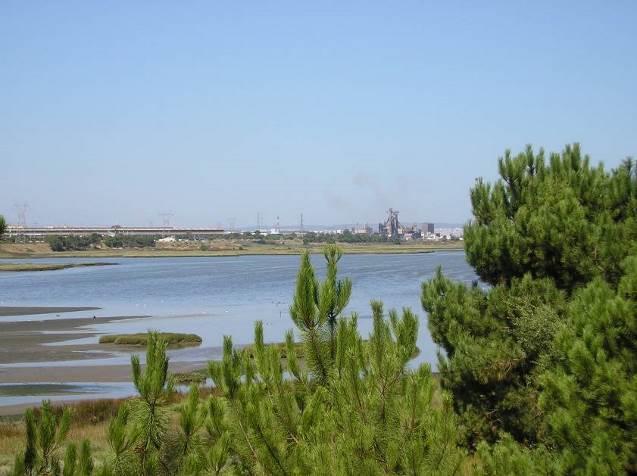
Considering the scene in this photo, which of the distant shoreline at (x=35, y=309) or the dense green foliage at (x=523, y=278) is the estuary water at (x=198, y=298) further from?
the dense green foliage at (x=523, y=278)

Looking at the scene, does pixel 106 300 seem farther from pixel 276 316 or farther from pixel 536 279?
pixel 536 279

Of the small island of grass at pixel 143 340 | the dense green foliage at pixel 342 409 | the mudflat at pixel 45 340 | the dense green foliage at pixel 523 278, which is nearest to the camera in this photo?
the dense green foliage at pixel 342 409

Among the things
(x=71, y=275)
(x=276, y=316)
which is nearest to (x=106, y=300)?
(x=276, y=316)

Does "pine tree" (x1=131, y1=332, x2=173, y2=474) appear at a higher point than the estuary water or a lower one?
higher

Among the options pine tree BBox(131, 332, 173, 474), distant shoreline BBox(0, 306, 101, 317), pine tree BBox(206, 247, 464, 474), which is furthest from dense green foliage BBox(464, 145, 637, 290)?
distant shoreline BBox(0, 306, 101, 317)

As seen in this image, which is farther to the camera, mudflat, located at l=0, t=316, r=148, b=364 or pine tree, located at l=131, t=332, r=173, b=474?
mudflat, located at l=0, t=316, r=148, b=364

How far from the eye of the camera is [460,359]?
13.8m

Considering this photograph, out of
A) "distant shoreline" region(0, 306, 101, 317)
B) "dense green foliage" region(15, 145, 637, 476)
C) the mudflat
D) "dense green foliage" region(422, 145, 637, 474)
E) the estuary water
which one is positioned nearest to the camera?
"dense green foliage" region(15, 145, 637, 476)

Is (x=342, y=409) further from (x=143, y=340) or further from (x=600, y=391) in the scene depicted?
(x=143, y=340)

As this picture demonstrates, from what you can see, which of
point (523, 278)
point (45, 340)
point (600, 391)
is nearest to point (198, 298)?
point (45, 340)

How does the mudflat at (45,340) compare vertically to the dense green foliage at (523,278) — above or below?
below

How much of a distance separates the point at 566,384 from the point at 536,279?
622 centimetres

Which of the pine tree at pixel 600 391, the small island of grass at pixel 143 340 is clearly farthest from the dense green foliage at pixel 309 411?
the small island of grass at pixel 143 340

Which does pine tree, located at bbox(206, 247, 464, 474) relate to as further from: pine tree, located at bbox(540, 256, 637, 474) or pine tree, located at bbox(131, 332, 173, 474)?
pine tree, located at bbox(540, 256, 637, 474)
